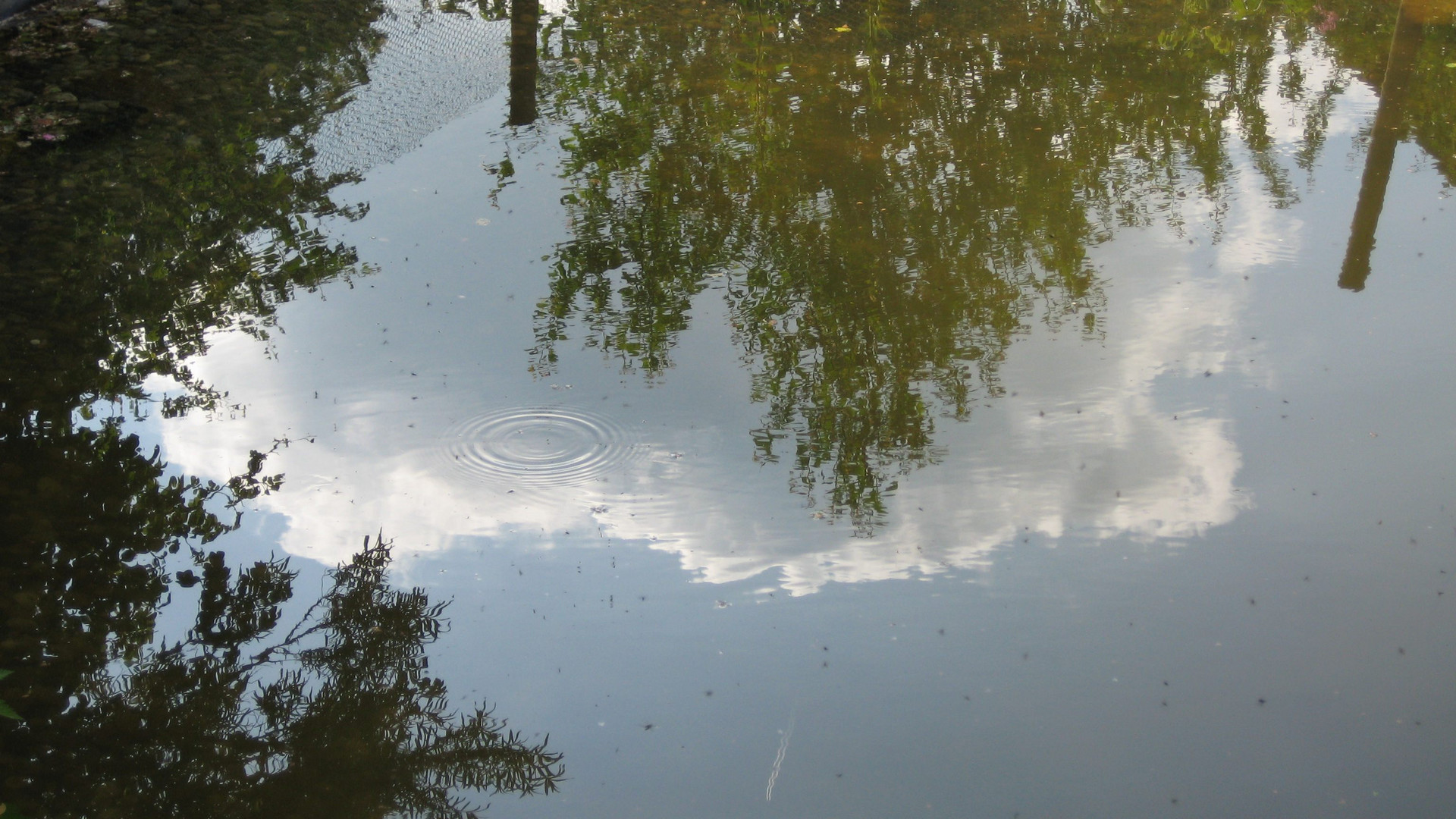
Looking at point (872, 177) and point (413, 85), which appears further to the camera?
point (413, 85)

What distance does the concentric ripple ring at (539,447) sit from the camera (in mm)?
4215

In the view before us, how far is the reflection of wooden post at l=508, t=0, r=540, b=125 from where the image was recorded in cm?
720

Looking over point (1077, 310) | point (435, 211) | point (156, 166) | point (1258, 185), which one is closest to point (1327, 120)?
point (1258, 185)

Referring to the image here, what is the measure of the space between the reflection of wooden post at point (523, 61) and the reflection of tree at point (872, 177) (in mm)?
249

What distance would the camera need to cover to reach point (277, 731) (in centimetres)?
329

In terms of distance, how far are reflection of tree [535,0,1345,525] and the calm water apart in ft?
0.12

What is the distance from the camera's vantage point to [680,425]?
4.48 metres

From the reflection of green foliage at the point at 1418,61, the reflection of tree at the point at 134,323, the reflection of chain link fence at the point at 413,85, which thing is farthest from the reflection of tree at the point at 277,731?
the reflection of green foliage at the point at 1418,61

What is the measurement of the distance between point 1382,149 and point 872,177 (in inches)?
125

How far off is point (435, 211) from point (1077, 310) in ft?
11.7

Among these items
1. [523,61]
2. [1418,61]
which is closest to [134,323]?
[523,61]

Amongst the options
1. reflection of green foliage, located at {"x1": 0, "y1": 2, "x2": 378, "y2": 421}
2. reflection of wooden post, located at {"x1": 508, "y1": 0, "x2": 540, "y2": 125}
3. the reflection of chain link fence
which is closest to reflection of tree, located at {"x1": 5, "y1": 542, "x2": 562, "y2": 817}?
reflection of green foliage, located at {"x1": 0, "y1": 2, "x2": 378, "y2": 421}

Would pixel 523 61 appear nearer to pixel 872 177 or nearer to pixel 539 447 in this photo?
pixel 872 177

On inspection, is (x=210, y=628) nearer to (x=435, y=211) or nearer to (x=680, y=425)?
(x=680, y=425)
